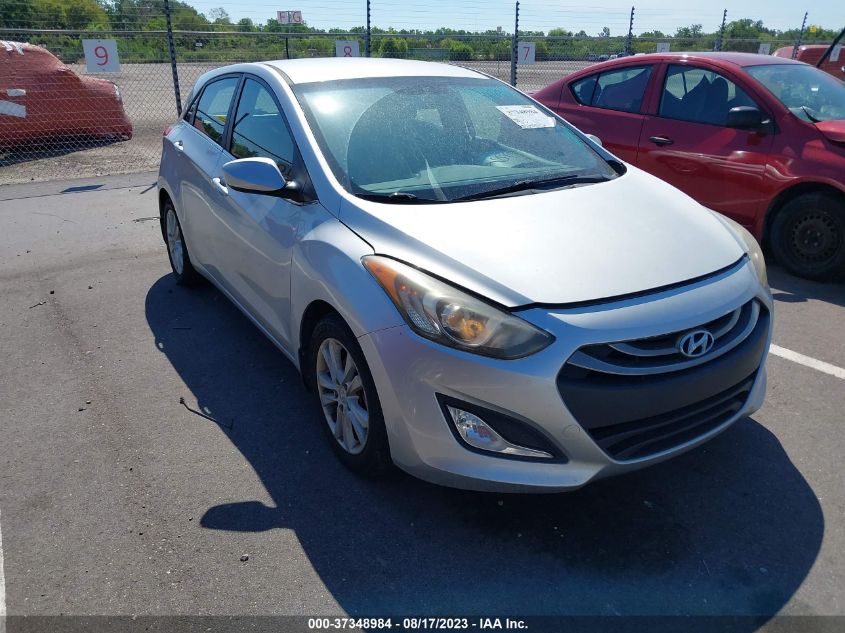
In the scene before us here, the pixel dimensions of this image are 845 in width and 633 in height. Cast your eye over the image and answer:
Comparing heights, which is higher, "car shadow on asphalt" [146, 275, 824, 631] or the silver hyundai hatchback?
the silver hyundai hatchback

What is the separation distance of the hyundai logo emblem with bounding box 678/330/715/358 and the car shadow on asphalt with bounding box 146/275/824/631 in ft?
2.34

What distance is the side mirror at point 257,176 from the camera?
3115mm

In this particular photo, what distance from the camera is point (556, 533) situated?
2672 mm

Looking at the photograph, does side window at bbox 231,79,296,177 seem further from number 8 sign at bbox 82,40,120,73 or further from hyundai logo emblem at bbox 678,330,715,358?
number 8 sign at bbox 82,40,120,73

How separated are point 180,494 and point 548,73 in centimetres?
1867

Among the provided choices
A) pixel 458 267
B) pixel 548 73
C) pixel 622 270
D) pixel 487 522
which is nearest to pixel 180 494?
pixel 487 522

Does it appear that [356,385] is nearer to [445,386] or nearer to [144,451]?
[445,386]

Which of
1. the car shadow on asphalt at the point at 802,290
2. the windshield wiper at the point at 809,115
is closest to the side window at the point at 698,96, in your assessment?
the windshield wiper at the point at 809,115

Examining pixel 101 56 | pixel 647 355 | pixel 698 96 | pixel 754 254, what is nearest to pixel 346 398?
pixel 647 355

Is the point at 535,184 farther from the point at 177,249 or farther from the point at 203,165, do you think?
the point at 177,249

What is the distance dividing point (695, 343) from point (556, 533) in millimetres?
886

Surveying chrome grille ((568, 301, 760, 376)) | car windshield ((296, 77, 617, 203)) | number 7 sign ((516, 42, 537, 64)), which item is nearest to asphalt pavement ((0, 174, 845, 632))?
chrome grille ((568, 301, 760, 376))

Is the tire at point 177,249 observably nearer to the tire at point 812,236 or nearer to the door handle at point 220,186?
the door handle at point 220,186

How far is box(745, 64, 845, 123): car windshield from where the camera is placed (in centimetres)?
548
